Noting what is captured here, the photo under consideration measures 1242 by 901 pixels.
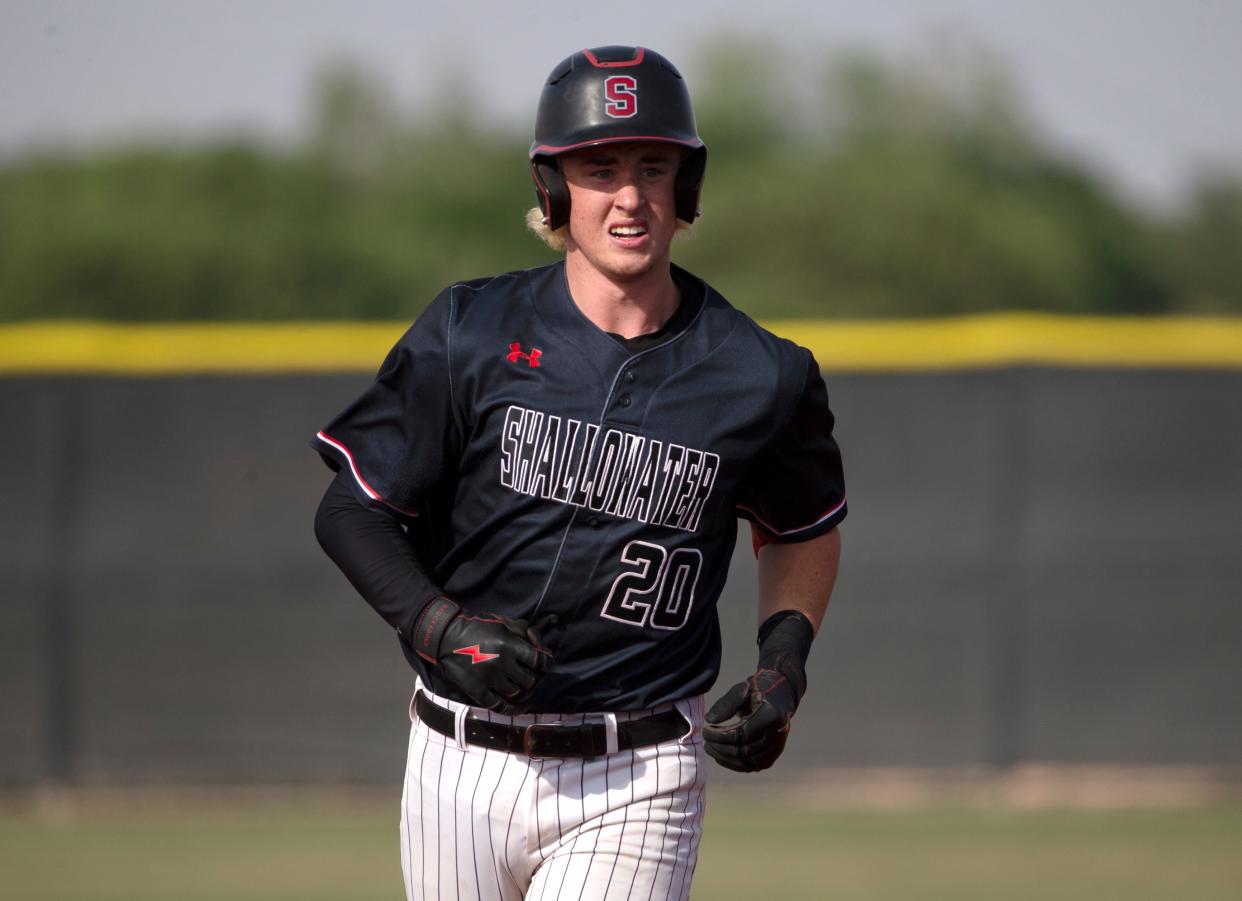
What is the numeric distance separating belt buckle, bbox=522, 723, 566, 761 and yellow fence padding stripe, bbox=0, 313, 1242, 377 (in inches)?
172

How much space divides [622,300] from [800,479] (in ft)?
1.47

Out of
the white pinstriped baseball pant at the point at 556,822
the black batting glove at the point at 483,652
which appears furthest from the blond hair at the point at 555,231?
the white pinstriped baseball pant at the point at 556,822

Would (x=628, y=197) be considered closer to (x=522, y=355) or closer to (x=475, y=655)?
(x=522, y=355)

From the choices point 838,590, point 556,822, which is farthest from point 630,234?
point 838,590

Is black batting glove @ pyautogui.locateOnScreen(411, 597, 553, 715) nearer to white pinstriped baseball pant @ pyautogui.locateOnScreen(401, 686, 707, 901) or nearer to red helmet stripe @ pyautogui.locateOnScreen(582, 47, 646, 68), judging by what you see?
white pinstriped baseball pant @ pyautogui.locateOnScreen(401, 686, 707, 901)

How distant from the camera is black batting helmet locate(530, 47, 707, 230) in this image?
8.71ft

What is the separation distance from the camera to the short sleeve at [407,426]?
8.73 ft

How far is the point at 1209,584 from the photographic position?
22.0 feet

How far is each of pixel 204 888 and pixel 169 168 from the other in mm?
21774

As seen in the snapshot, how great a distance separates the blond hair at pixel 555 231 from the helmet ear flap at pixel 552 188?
0.06 m

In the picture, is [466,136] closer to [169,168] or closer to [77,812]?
[169,168]

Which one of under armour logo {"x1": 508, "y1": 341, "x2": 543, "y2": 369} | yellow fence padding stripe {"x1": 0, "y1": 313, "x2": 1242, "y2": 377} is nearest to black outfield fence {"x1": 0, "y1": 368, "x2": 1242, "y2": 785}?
yellow fence padding stripe {"x1": 0, "y1": 313, "x2": 1242, "y2": 377}

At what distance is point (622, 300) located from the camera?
2.74 meters

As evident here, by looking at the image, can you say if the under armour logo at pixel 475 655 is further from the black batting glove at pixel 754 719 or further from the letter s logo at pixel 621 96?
the letter s logo at pixel 621 96
